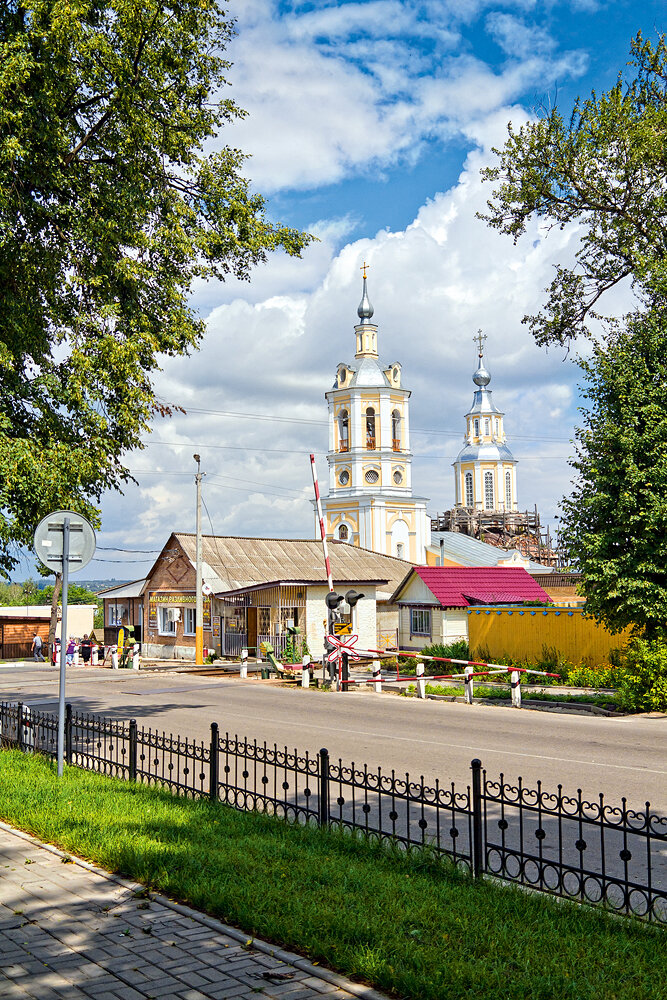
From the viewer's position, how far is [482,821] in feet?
28.2

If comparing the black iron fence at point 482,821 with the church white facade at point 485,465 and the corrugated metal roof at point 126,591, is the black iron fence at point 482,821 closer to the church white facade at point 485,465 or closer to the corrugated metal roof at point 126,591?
the corrugated metal roof at point 126,591

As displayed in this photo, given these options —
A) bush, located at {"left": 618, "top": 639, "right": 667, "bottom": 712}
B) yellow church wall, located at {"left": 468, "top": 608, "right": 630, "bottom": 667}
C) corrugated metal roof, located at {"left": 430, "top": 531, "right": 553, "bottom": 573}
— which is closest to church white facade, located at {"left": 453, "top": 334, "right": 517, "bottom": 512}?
corrugated metal roof, located at {"left": 430, "top": 531, "right": 553, "bottom": 573}

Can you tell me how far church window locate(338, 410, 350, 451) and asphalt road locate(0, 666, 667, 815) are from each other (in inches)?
1943

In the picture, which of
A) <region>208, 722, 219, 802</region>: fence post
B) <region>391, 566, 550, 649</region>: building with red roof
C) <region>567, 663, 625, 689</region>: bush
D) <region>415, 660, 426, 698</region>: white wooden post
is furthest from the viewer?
<region>391, 566, 550, 649</region>: building with red roof

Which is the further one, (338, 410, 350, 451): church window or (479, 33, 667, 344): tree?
(338, 410, 350, 451): church window

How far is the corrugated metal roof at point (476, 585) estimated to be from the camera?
31.4 m

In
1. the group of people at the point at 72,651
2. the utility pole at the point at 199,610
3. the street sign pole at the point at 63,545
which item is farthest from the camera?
the group of people at the point at 72,651

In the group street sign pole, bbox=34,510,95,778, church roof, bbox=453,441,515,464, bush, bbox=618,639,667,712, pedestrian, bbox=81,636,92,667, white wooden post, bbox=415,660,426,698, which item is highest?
church roof, bbox=453,441,515,464

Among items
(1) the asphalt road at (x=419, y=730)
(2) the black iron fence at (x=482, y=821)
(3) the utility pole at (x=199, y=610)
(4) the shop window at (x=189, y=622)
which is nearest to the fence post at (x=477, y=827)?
(2) the black iron fence at (x=482, y=821)

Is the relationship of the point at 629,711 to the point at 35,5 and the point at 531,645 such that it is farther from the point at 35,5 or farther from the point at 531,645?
the point at 35,5

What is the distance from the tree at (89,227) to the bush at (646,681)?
11.7 metres

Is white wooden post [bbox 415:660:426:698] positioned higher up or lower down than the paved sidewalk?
lower down

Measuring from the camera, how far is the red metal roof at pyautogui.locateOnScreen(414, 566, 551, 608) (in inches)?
1237

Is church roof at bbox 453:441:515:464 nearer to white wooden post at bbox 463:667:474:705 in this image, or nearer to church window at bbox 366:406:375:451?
church window at bbox 366:406:375:451
